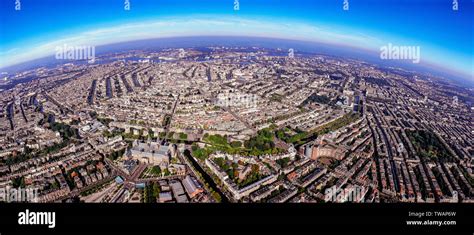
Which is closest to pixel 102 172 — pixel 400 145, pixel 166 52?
pixel 400 145

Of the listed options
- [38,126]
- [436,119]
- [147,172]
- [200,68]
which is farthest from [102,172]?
[200,68]

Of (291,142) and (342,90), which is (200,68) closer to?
(342,90)

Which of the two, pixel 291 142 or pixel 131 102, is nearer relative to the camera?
pixel 291 142

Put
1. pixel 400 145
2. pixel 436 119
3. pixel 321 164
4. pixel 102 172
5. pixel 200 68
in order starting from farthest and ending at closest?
pixel 200 68 → pixel 436 119 → pixel 400 145 → pixel 321 164 → pixel 102 172

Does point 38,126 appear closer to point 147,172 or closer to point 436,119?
point 147,172
